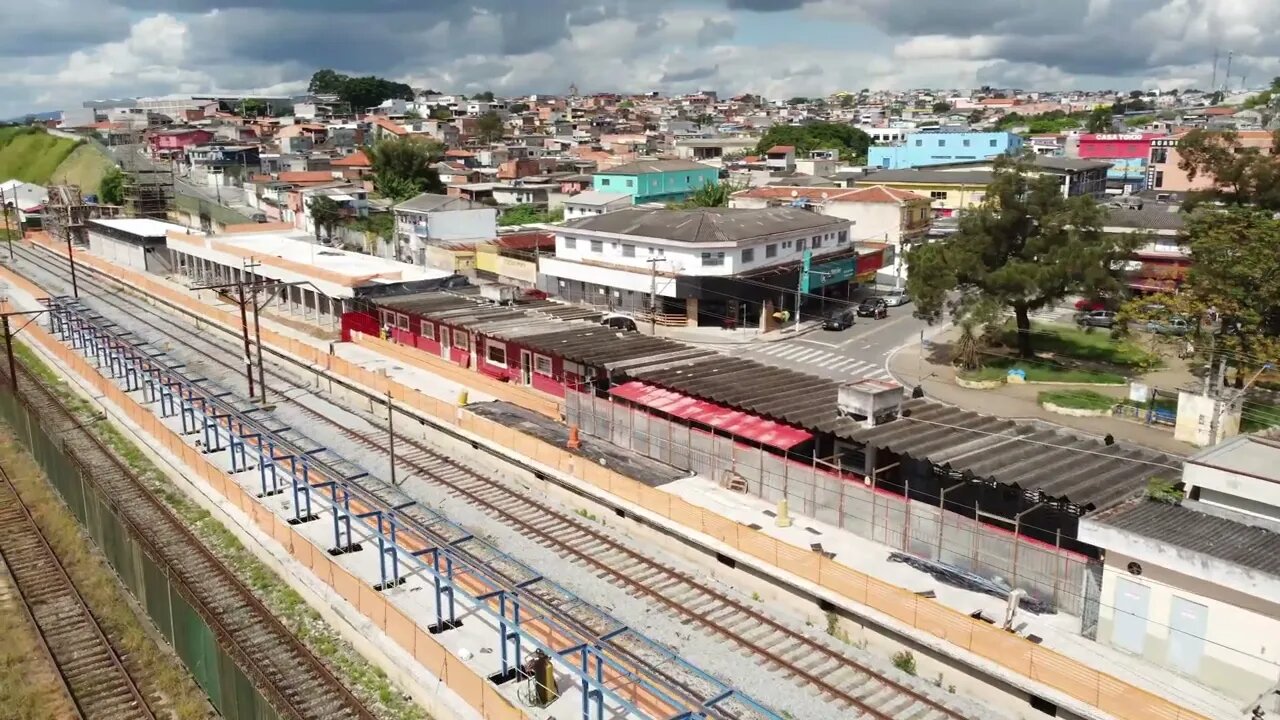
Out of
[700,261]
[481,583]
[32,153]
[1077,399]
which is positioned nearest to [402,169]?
[700,261]

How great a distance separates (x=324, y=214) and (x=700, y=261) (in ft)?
145

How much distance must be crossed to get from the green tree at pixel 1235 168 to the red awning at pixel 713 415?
1319 inches

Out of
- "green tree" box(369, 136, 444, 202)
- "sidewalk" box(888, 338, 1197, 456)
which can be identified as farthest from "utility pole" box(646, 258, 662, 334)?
"green tree" box(369, 136, 444, 202)

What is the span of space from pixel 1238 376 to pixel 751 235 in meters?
25.0

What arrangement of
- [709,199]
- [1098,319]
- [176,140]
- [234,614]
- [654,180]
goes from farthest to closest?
1. [176,140]
2. [654,180]
3. [709,199]
4. [1098,319]
5. [234,614]

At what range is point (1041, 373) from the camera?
43.7 metres

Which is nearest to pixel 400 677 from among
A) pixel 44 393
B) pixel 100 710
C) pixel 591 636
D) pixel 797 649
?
pixel 591 636

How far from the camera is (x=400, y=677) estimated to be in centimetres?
1834

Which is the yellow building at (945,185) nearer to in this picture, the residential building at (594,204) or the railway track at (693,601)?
the residential building at (594,204)

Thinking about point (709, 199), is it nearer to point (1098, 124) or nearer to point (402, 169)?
point (402, 169)

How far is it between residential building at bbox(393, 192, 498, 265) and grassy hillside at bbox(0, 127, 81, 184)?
3818 inches

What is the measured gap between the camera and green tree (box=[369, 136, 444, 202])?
314 feet

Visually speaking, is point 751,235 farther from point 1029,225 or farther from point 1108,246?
point 1108,246

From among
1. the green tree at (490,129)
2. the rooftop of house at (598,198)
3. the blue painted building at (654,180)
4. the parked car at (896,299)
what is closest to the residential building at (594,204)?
the rooftop of house at (598,198)
